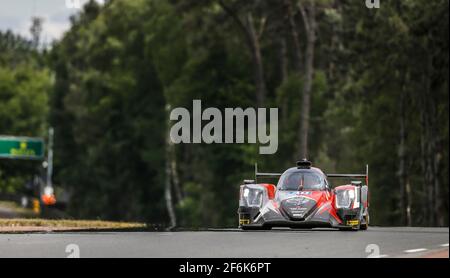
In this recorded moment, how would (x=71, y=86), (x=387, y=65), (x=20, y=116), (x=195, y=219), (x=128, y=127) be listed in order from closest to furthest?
(x=387, y=65) < (x=195, y=219) < (x=128, y=127) < (x=71, y=86) < (x=20, y=116)

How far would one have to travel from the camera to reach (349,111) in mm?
79062

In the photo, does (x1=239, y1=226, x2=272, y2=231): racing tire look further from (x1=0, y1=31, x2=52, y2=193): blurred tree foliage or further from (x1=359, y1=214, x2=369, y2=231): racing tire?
(x1=0, y1=31, x2=52, y2=193): blurred tree foliage

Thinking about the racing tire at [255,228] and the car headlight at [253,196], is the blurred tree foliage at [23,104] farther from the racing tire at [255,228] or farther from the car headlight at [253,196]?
the racing tire at [255,228]

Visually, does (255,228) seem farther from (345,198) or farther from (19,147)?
(19,147)

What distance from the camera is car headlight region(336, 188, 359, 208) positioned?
45.0ft

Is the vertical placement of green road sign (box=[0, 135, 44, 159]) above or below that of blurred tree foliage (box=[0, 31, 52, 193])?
below

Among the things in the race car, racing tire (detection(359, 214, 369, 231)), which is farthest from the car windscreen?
racing tire (detection(359, 214, 369, 231))

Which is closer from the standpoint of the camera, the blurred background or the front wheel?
the front wheel

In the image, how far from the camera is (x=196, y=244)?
48.4 ft

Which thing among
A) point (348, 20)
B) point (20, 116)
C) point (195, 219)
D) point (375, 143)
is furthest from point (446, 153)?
point (20, 116)

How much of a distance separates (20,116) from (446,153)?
10330cm

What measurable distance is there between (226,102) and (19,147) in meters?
72.9

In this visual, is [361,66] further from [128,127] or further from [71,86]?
[71,86]
